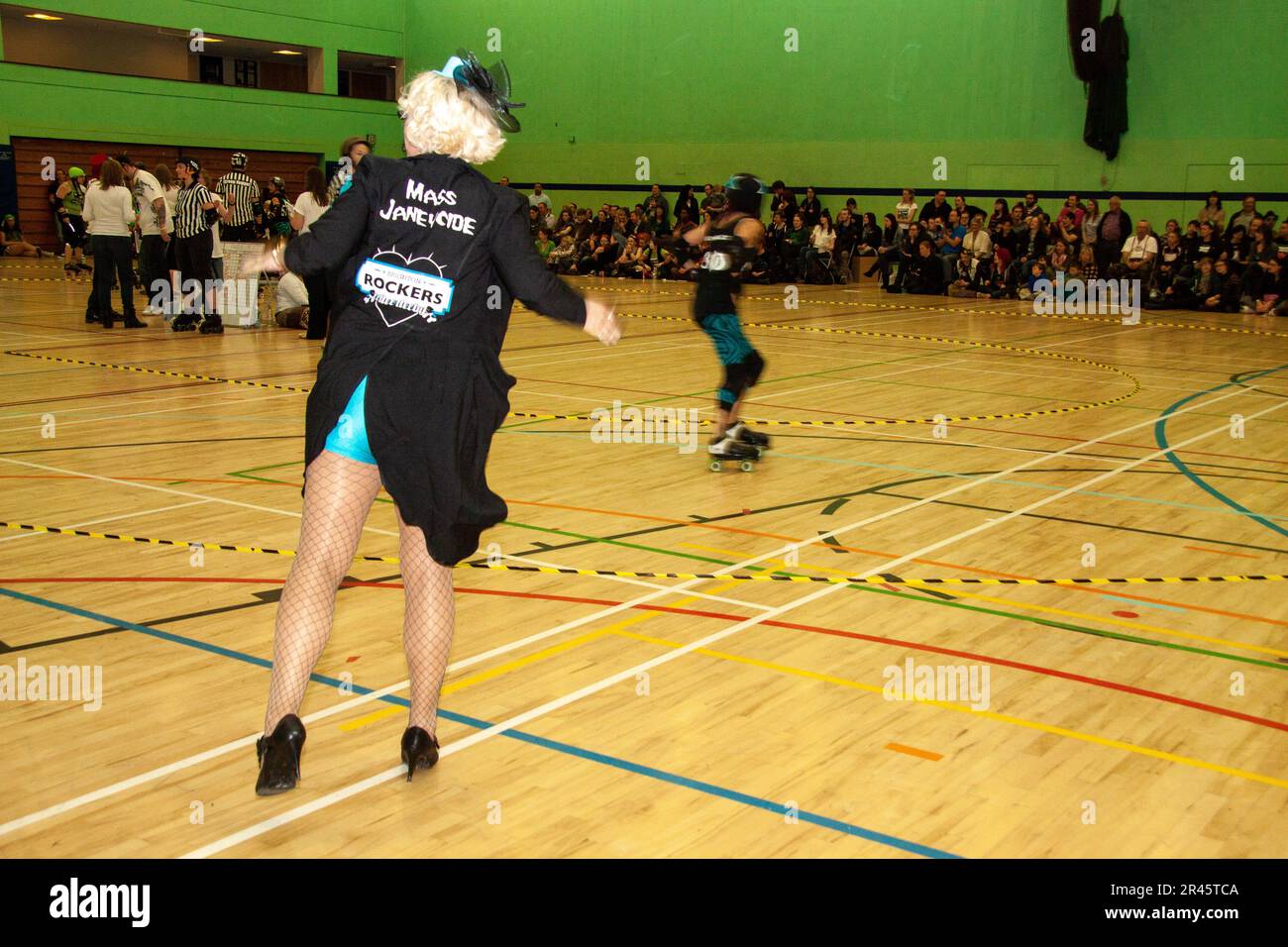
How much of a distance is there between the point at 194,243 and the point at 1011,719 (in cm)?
1188

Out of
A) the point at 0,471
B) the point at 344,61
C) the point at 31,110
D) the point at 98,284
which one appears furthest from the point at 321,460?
the point at 344,61

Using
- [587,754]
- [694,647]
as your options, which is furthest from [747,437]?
[587,754]

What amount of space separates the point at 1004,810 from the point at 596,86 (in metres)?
26.1

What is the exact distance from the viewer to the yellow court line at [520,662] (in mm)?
3645

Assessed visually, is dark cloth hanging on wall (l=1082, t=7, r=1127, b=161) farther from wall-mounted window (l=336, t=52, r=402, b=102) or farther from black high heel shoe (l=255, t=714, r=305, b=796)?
black high heel shoe (l=255, t=714, r=305, b=796)

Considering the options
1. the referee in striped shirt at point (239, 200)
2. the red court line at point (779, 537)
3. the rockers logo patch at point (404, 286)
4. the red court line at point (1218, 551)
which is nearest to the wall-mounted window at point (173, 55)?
the referee in striped shirt at point (239, 200)

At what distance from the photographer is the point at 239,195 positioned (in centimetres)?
1362

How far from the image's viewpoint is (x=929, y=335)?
15.0 m

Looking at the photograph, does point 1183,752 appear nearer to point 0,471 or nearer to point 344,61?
point 0,471

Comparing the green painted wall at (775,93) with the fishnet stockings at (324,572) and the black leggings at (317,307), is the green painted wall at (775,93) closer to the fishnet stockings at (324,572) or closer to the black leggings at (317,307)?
the black leggings at (317,307)

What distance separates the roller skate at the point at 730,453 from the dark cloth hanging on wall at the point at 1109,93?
54.4ft

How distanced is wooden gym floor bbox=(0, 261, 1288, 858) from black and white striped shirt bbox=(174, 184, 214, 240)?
184 inches

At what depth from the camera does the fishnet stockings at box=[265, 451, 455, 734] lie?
2941mm

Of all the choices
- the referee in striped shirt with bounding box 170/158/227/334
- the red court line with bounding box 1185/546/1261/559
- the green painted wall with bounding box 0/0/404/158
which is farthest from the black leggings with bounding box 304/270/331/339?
the green painted wall with bounding box 0/0/404/158
